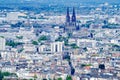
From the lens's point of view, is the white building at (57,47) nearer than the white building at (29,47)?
Yes

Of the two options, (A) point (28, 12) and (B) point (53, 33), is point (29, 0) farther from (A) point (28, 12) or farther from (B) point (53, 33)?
(B) point (53, 33)

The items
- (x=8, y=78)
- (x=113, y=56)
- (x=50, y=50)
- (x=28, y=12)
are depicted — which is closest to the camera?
(x=8, y=78)

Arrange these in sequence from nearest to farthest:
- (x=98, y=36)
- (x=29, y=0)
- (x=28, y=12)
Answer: (x=98, y=36) < (x=28, y=12) < (x=29, y=0)

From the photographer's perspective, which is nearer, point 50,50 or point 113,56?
point 113,56

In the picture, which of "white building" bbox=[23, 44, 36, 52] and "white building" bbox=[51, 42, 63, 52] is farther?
"white building" bbox=[23, 44, 36, 52]

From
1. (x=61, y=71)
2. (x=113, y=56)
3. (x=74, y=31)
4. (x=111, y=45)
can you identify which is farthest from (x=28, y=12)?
(x=61, y=71)

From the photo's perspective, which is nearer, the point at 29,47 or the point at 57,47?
the point at 57,47

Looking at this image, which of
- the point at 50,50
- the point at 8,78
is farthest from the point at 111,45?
the point at 8,78

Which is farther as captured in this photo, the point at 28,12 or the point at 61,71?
the point at 28,12

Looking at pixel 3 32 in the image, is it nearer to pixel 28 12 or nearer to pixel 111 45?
pixel 111 45
